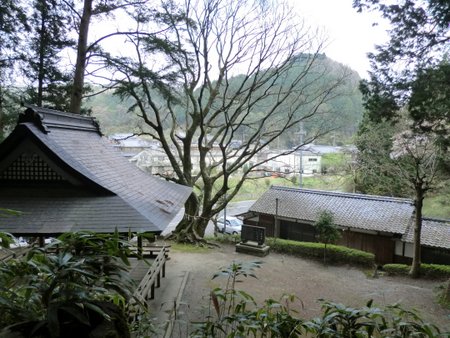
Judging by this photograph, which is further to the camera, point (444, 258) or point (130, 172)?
point (444, 258)

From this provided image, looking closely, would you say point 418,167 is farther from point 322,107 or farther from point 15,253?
point 15,253

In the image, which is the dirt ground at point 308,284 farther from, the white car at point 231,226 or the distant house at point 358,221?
the white car at point 231,226

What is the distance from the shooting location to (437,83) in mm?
6289

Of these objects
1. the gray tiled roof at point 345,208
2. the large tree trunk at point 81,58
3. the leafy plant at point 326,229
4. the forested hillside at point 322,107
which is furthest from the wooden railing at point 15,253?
the gray tiled roof at point 345,208

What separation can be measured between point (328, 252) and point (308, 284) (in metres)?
3.46

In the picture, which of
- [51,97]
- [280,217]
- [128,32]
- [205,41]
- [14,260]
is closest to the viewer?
[14,260]

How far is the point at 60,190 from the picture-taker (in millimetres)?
6359

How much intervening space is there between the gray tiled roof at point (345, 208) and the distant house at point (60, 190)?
31.6 ft

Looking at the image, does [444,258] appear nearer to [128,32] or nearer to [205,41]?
[205,41]

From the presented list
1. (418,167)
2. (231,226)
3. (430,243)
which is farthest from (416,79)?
(231,226)

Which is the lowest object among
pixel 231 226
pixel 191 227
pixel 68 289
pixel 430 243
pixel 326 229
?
pixel 231 226

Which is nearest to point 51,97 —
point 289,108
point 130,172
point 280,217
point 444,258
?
point 130,172

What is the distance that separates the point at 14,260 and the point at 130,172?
6.91 meters

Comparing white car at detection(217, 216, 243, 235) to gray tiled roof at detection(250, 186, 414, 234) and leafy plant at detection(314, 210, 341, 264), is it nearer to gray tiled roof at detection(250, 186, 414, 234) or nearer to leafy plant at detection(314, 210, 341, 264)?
gray tiled roof at detection(250, 186, 414, 234)
